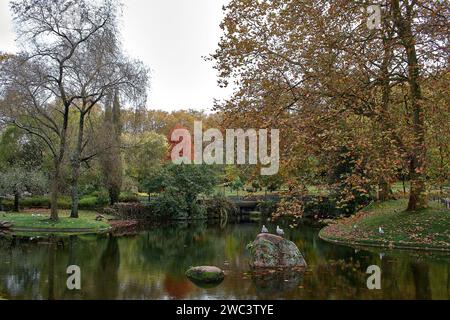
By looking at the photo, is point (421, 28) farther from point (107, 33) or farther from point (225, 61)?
point (107, 33)

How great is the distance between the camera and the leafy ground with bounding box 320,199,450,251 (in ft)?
56.2

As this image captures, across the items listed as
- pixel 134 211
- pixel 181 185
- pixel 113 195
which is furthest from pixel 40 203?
pixel 181 185

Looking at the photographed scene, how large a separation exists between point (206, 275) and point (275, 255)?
3.06 metres

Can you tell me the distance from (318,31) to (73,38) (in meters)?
15.7

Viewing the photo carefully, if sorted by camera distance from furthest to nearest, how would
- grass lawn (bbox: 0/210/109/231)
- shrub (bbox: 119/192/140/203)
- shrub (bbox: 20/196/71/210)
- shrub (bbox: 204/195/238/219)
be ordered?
shrub (bbox: 204/195/238/219)
shrub (bbox: 119/192/140/203)
shrub (bbox: 20/196/71/210)
grass lawn (bbox: 0/210/109/231)

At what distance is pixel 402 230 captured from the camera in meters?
18.5

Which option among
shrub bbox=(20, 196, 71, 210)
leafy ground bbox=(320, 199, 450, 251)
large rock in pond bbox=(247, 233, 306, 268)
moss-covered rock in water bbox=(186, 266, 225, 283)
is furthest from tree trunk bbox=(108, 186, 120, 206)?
moss-covered rock in water bbox=(186, 266, 225, 283)

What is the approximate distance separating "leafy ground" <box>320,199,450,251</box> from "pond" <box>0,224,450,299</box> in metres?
1.20

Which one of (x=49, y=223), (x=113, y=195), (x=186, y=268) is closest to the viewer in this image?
(x=186, y=268)

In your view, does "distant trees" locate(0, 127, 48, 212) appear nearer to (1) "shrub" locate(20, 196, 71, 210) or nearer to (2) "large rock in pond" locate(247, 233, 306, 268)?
(1) "shrub" locate(20, 196, 71, 210)

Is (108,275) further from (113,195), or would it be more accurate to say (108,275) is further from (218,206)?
(218,206)
